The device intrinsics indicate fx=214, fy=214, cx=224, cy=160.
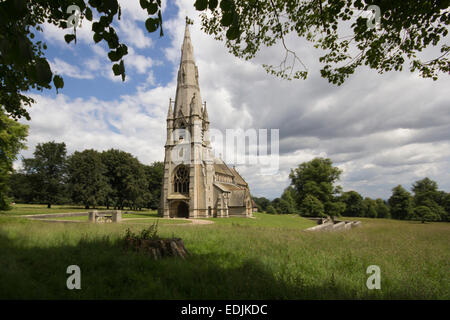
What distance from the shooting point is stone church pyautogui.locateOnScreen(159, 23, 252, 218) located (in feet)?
108

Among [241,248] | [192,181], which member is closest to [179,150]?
[192,181]

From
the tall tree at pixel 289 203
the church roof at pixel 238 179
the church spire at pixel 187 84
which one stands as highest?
the church spire at pixel 187 84

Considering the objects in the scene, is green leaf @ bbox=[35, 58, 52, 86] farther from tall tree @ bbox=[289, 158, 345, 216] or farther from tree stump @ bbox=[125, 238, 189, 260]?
tall tree @ bbox=[289, 158, 345, 216]

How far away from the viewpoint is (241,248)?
7871mm

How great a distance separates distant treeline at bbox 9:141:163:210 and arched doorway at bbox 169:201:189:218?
1502cm

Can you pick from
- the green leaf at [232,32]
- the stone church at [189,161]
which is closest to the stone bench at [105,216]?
the stone church at [189,161]

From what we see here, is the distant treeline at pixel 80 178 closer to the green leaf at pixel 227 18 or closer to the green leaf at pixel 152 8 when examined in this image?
the green leaf at pixel 152 8

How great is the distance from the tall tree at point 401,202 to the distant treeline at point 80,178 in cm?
6056

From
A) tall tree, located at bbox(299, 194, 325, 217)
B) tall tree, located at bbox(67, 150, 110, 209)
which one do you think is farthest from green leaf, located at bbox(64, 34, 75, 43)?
tall tree, located at bbox(67, 150, 110, 209)

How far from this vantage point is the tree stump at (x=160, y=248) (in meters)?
6.17

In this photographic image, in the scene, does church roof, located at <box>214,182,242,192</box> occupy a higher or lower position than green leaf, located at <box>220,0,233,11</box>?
lower

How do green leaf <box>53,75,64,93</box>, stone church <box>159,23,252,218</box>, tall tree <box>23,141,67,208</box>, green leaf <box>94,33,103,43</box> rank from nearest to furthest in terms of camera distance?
green leaf <box>53,75,64,93</box>, green leaf <box>94,33,103,43</box>, stone church <box>159,23,252,218</box>, tall tree <box>23,141,67,208</box>
